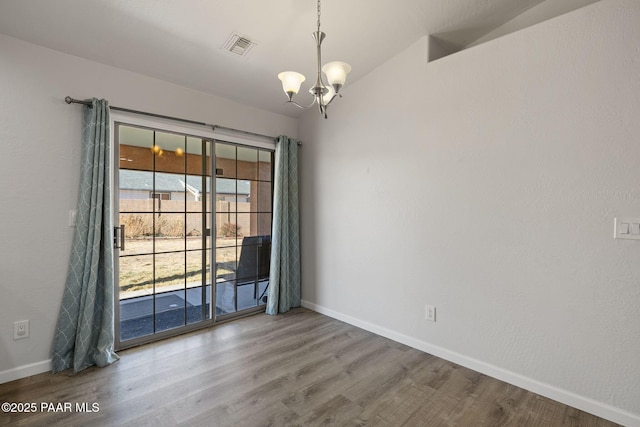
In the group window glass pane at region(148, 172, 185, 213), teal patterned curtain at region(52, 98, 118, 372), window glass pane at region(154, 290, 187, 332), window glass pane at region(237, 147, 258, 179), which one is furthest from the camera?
window glass pane at region(237, 147, 258, 179)

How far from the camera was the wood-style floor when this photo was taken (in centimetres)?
190

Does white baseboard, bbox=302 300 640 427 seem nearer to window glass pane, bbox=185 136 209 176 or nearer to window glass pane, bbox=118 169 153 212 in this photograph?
window glass pane, bbox=185 136 209 176

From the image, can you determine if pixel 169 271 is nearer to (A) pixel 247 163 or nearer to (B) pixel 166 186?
(B) pixel 166 186

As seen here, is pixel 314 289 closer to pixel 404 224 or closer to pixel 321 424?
pixel 404 224

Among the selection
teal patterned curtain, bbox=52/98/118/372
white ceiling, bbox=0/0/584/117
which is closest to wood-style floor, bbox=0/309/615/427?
teal patterned curtain, bbox=52/98/118/372

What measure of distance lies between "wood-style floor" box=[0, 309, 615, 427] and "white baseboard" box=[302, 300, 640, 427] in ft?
0.17

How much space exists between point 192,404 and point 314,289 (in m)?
2.13

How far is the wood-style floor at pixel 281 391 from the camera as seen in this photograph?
190 centimetres

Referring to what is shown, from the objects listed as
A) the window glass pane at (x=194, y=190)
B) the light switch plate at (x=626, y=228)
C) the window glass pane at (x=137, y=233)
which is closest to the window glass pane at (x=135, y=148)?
the window glass pane at (x=194, y=190)

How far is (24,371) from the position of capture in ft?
7.59

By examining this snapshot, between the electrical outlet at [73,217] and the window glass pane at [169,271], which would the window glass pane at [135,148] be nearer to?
the electrical outlet at [73,217]

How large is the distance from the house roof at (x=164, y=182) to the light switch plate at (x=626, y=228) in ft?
11.1

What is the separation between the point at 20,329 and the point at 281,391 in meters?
2.07

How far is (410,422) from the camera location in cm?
188
